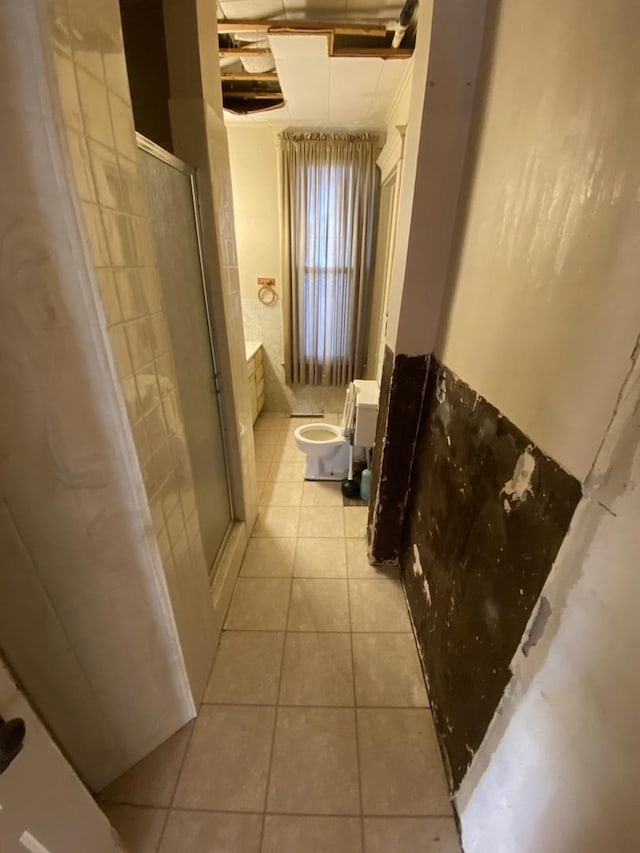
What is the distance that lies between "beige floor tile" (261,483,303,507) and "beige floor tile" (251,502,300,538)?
5 centimetres

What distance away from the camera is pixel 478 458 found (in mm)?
990

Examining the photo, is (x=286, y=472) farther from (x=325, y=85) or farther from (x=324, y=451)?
(x=325, y=85)

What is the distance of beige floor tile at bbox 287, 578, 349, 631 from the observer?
64.4 inches

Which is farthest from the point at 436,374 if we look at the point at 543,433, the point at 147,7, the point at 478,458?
the point at 147,7

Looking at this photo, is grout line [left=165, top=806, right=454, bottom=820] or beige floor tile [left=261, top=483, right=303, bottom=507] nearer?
grout line [left=165, top=806, right=454, bottom=820]

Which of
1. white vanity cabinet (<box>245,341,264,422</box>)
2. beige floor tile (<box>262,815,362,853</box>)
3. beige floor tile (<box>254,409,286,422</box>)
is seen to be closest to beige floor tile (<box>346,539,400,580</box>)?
beige floor tile (<box>262,815,362,853</box>)

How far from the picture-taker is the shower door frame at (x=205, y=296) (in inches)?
44.8

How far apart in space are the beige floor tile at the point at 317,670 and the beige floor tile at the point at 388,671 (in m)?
0.05

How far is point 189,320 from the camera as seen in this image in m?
1.44

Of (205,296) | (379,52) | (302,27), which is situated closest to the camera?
(205,296)

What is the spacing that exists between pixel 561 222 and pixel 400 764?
1626 millimetres

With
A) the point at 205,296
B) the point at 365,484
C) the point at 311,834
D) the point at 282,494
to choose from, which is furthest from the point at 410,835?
the point at 205,296

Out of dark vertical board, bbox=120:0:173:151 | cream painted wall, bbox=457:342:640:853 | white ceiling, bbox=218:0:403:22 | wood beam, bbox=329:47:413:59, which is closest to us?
cream painted wall, bbox=457:342:640:853

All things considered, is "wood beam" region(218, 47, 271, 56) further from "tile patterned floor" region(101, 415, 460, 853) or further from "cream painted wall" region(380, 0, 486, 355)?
"tile patterned floor" region(101, 415, 460, 853)
